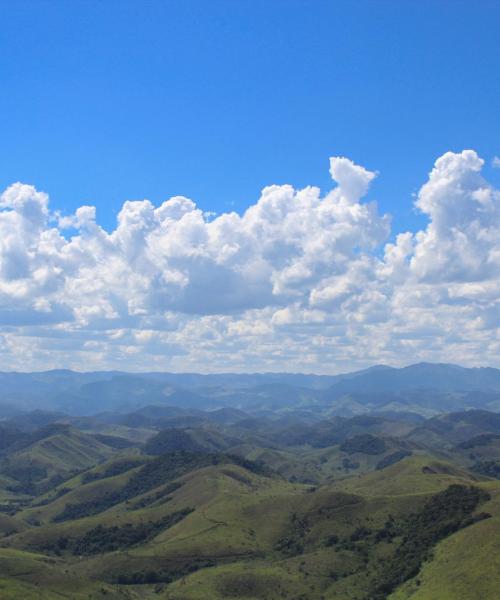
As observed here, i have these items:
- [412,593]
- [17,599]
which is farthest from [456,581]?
[17,599]

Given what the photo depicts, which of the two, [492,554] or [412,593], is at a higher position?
[492,554]

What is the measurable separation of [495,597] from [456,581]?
18.1 metres

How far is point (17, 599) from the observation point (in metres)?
198

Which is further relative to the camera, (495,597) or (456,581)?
(456,581)

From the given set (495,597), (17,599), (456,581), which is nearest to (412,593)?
(456,581)

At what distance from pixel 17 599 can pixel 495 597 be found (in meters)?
136

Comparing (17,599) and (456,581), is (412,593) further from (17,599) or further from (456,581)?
(17,599)

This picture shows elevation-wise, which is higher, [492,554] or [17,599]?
[492,554]

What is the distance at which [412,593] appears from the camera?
654 ft

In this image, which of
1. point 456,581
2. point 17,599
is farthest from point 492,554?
point 17,599

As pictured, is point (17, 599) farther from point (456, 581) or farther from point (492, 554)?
point (492, 554)

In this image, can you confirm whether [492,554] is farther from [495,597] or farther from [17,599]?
[17,599]

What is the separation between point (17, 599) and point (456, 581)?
129m

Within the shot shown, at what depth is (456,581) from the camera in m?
191
